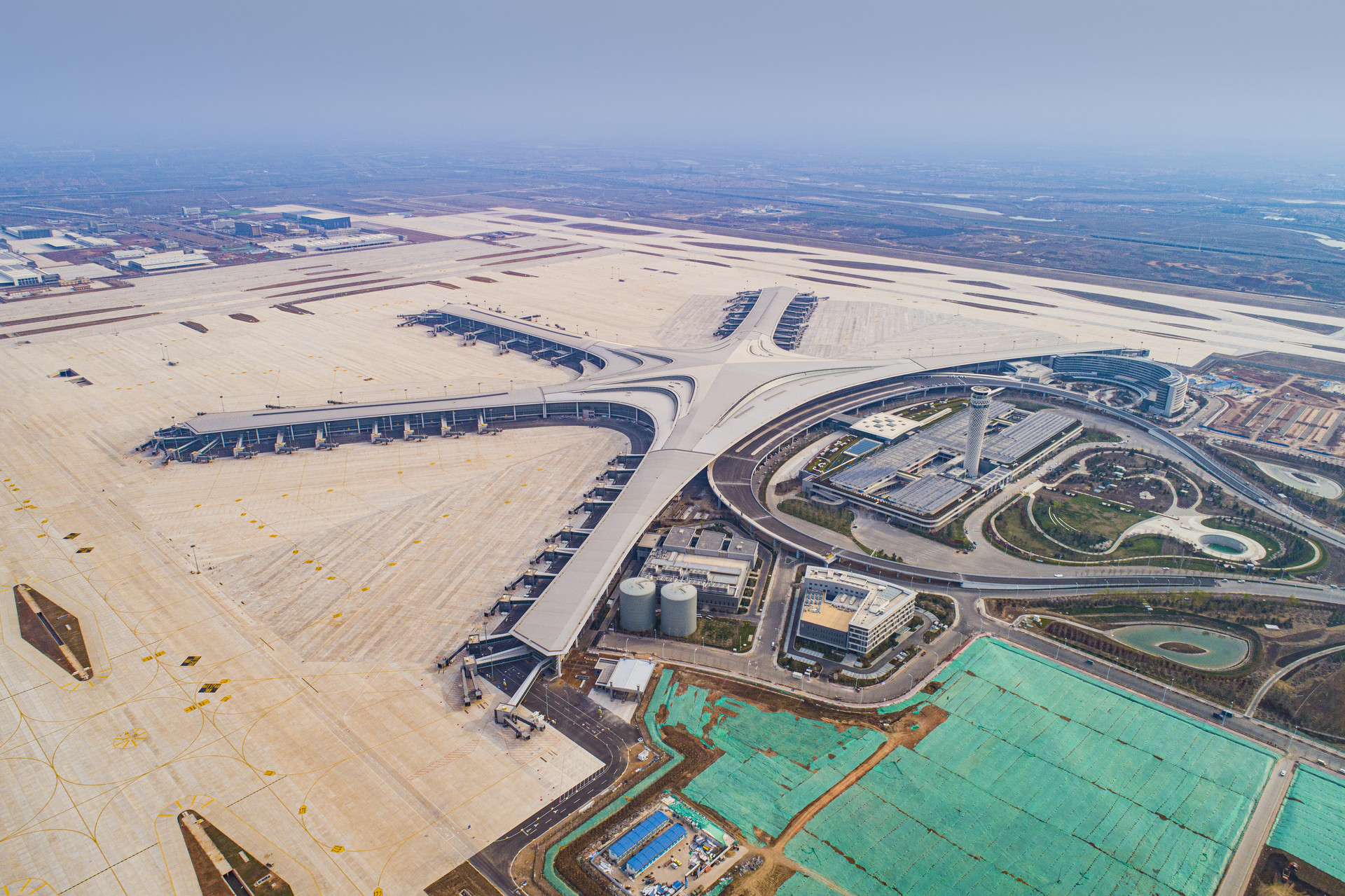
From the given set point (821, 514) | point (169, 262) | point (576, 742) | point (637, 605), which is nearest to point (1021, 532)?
point (821, 514)

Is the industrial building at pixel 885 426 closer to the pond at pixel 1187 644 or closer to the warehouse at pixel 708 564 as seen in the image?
the warehouse at pixel 708 564

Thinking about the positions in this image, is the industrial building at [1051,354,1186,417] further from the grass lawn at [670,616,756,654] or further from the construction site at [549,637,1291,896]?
the grass lawn at [670,616,756,654]

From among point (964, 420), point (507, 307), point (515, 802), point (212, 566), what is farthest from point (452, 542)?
point (507, 307)

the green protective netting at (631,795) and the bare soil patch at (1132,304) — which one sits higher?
the bare soil patch at (1132,304)

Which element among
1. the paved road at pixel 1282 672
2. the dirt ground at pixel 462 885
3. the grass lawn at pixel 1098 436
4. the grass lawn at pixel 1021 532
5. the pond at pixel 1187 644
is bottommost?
the dirt ground at pixel 462 885

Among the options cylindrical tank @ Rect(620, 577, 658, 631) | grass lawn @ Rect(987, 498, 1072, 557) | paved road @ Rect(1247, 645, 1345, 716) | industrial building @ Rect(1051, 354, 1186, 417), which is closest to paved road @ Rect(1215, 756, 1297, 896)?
paved road @ Rect(1247, 645, 1345, 716)

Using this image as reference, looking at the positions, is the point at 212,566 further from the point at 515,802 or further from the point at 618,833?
the point at 618,833

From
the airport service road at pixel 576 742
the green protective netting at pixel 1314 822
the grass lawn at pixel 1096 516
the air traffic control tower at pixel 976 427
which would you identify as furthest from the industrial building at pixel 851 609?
the air traffic control tower at pixel 976 427
